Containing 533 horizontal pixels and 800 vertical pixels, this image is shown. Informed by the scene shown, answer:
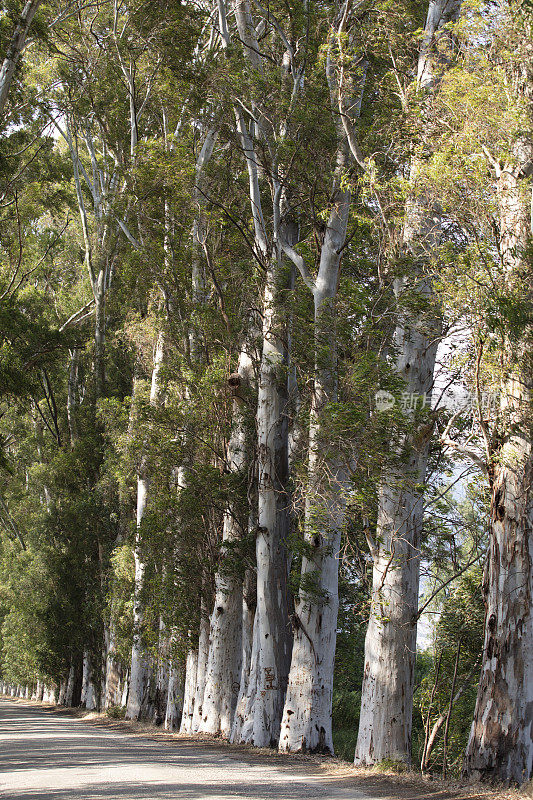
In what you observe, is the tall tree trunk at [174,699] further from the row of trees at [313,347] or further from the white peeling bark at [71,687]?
the white peeling bark at [71,687]

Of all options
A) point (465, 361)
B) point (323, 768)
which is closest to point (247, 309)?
point (465, 361)

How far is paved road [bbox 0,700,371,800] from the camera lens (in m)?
7.44

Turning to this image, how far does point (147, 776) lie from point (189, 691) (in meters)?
10.7

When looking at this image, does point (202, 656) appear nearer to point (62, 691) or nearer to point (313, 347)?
point (313, 347)

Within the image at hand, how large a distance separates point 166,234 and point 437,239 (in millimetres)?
9544

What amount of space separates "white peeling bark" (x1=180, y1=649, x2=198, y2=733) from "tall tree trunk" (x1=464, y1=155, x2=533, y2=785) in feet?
32.5

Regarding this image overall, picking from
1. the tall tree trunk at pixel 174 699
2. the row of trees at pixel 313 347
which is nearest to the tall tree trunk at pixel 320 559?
the row of trees at pixel 313 347

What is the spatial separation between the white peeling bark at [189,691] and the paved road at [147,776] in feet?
15.2

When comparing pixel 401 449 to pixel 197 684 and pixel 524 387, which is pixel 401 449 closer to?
pixel 524 387

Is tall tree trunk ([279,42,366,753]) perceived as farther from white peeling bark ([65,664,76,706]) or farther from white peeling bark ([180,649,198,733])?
white peeling bark ([65,664,76,706])

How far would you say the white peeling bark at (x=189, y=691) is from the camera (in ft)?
61.1

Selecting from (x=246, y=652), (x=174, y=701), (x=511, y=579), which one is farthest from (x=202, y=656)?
(x=511, y=579)

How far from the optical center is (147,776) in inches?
345

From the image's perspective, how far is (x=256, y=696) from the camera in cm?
1434
